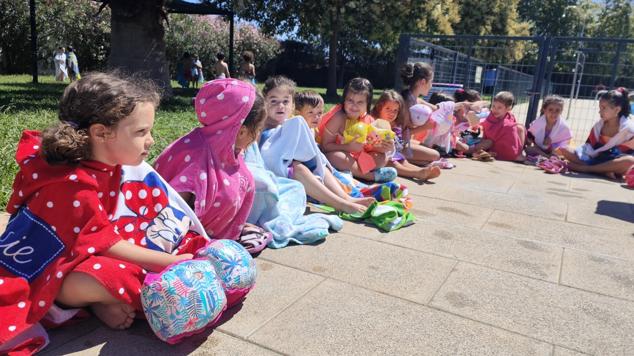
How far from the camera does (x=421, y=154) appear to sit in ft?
22.3

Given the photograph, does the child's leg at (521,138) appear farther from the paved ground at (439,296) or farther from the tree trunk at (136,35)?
the tree trunk at (136,35)

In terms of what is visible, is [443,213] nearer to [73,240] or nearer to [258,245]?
[258,245]

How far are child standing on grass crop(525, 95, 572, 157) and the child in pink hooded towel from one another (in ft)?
20.2

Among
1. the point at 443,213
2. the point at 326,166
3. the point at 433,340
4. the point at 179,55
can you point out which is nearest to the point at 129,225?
the point at 433,340

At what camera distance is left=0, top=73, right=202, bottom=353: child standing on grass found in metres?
2.07

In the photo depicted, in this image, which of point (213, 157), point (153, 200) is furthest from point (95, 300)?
point (213, 157)

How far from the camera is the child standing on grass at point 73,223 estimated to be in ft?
6.80

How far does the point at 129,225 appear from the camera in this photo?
247 centimetres

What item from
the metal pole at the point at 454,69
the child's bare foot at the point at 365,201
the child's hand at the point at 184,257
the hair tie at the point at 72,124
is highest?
the metal pole at the point at 454,69

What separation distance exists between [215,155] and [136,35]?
852 centimetres

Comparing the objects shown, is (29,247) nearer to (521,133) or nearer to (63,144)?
(63,144)

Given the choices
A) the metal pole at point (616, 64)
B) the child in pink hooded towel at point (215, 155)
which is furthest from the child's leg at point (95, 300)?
the metal pole at point (616, 64)

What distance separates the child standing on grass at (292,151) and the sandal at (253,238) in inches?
31.5

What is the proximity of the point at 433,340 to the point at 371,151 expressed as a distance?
3237 millimetres
